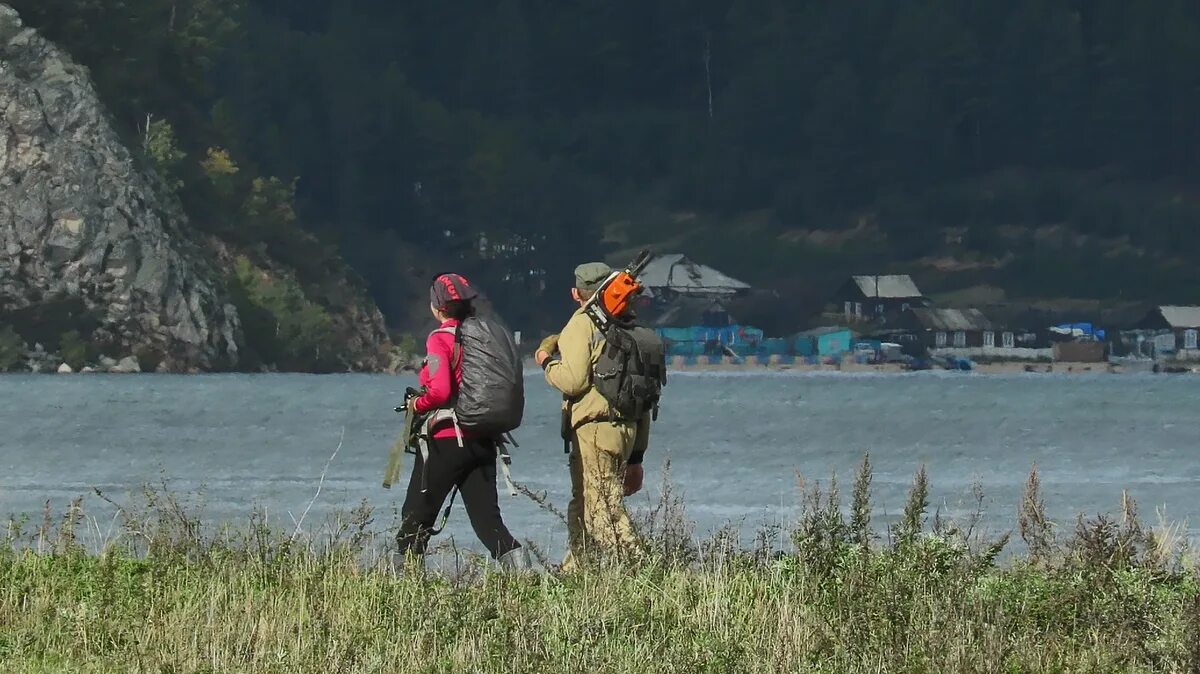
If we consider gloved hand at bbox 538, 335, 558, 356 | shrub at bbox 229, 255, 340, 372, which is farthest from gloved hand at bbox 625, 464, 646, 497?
shrub at bbox 229, 255, 340, 372

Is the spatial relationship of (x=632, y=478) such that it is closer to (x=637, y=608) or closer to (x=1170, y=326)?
(x=637, y=608)

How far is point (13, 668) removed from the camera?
33.1 feet

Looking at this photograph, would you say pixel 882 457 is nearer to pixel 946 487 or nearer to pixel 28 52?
pixel 946 487

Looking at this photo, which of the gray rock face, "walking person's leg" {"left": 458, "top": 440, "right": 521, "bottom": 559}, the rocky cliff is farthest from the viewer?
the gray rock face

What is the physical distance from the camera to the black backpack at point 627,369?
44.0ft

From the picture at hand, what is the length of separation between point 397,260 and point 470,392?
6650 inches

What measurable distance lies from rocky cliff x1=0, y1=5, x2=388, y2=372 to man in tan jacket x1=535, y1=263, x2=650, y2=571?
112m

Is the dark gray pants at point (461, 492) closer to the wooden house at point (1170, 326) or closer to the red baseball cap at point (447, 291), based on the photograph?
the red baseball cap at point (447, 291)

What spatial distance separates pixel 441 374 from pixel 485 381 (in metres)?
0.28

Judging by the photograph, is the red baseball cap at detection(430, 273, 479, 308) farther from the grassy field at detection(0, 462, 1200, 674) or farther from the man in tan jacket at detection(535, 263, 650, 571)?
the grassy field at detection(0, 462, 1200, 674)

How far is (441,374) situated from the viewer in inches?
524

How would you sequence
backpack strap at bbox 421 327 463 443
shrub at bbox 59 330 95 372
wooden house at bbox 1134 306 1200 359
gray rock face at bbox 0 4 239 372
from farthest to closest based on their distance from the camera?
wooden house at bbox 1134 306 1200 359
gray rock face at bbox 0 4 239 372
shrub at bbox 59 330 95 372
backpack strap at bbox 421 327 463 443

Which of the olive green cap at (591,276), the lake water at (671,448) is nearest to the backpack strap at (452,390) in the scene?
the olive green cap at (591,276)

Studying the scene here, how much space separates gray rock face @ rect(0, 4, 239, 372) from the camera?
123 metres
